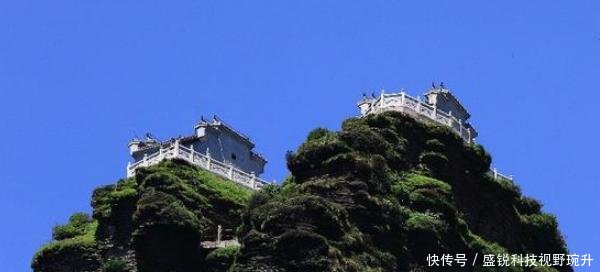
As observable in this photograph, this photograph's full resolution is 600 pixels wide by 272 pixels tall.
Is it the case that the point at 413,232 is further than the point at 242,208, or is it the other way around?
the point at 242,208

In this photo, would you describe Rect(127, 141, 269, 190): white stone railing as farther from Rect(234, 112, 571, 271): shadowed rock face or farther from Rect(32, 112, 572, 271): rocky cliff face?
Rect(234, 112, 571, 271): shadowed rock face

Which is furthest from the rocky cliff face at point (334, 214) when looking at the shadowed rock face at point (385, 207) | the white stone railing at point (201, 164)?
the white stone railing at point (201, 164)

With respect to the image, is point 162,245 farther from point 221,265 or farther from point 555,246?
point 555,246

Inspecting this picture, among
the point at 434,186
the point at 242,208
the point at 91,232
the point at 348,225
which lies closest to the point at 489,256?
the point at 434,186

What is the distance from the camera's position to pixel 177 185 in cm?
8144

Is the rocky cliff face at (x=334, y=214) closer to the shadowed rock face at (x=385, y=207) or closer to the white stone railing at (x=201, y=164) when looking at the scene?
the shadowed rock face at (x=385, y=207)

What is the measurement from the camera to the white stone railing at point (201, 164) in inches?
3403

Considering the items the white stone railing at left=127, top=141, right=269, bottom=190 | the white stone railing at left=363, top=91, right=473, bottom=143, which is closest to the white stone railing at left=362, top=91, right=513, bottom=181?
the white stone railing at left=363, top=91, right=473, bottom=143

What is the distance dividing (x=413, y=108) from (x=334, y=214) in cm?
1418

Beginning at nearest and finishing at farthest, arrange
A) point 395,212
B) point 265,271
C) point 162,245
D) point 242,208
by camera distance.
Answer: point 265,271, point 395,212, point 162,245, point 242,208

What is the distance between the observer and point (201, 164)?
86.8 m

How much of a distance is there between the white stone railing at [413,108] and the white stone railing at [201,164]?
9.52 meters

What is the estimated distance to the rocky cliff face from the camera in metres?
68.4

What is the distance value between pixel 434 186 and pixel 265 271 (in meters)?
11.7
